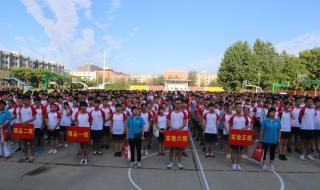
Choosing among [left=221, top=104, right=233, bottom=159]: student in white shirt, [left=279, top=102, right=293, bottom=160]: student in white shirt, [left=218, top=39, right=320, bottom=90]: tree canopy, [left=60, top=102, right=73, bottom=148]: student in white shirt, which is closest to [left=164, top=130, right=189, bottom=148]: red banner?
[left=221, top=104, right=233, bottom=159]: student in white shirt

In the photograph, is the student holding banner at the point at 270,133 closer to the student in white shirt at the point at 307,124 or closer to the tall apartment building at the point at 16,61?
the student in white shirt at the point at 307,124

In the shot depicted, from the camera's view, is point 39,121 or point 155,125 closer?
point 39,121

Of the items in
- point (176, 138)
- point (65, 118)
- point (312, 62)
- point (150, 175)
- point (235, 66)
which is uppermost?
point (312, 62)

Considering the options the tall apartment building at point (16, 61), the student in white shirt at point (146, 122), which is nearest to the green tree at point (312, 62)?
the student in white shirt at point (146, 122)

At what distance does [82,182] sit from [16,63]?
127817mm

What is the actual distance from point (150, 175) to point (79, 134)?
7.36 feet

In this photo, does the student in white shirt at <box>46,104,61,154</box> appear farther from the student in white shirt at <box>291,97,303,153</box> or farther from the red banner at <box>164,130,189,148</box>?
the student in white shirt at <box>291,97,303,153</box>

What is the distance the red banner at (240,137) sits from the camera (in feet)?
28.9

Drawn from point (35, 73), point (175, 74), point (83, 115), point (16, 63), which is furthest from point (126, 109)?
point (175, 74)

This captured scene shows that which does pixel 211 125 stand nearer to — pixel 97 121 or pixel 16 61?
pixel 97 121

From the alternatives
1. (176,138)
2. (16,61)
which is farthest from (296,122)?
(16,61)

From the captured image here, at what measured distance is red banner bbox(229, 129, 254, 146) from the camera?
8.82 meters

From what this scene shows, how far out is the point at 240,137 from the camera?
883cm

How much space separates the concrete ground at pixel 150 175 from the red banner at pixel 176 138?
706 mm
